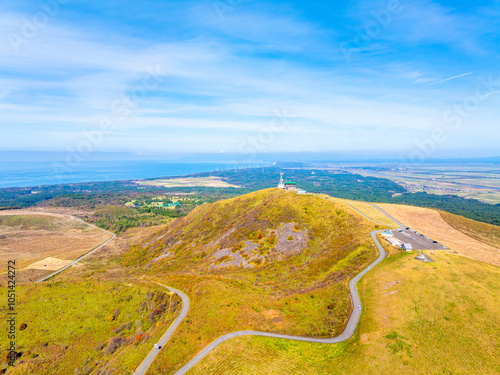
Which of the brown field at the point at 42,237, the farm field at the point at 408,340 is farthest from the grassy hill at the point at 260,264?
the brown field at the point at 42,237

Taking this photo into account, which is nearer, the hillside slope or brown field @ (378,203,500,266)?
brown field @ (378,203,500,266)

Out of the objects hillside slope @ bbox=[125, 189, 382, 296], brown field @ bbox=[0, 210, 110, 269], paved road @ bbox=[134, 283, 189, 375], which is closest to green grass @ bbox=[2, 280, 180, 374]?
paved road @ bbox=[134, 283, 189, 375]

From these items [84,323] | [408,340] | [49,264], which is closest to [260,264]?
[408,340]

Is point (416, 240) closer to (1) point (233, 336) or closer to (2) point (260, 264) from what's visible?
(2) point (260, 264)

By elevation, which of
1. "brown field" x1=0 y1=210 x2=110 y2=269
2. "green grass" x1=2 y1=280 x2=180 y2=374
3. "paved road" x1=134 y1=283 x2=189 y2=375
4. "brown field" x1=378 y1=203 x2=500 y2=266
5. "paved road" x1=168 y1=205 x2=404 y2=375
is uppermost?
"brown field" x1=378 y1=203 x2=500 y2=266

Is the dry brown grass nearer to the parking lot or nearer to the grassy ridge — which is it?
Answer: the parking lot

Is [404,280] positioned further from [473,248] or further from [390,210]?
[390,210]

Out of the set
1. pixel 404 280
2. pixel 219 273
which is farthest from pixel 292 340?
pixel 219 273
